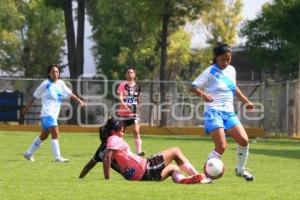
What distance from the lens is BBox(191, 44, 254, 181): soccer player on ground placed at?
1159 cm

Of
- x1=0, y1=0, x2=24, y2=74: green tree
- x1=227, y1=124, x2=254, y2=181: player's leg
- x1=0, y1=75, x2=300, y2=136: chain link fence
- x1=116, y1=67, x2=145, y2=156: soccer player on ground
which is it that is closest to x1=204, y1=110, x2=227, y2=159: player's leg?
x1=227, y1=124, x2=254, y2=181: player's leg

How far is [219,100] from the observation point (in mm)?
11758

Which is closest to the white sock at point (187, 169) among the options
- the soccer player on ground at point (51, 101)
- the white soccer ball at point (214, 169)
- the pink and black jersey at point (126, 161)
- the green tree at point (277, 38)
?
the white soccer ball at point (214, 169)

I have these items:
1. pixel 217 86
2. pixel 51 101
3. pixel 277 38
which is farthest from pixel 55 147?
pixel 277 38

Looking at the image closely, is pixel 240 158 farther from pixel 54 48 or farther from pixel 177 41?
pixel 54 48

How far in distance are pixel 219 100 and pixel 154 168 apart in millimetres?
1339

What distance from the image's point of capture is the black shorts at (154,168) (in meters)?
11.3

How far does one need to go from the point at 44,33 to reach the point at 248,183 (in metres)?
46.4

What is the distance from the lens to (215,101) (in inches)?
462

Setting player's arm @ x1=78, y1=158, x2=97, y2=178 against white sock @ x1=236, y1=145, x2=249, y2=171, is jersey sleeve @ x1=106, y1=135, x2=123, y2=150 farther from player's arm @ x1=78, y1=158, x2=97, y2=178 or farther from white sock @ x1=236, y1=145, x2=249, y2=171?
white sock @ x1=236, y1=145, x2=249, y2=171

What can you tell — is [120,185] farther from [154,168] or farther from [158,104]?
[158,104]

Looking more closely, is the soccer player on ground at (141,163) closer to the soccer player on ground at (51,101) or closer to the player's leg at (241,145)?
the player's leg at (241,145)

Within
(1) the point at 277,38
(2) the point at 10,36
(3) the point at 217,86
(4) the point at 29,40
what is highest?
(2) the point at 10,36

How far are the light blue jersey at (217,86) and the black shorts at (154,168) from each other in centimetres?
104
